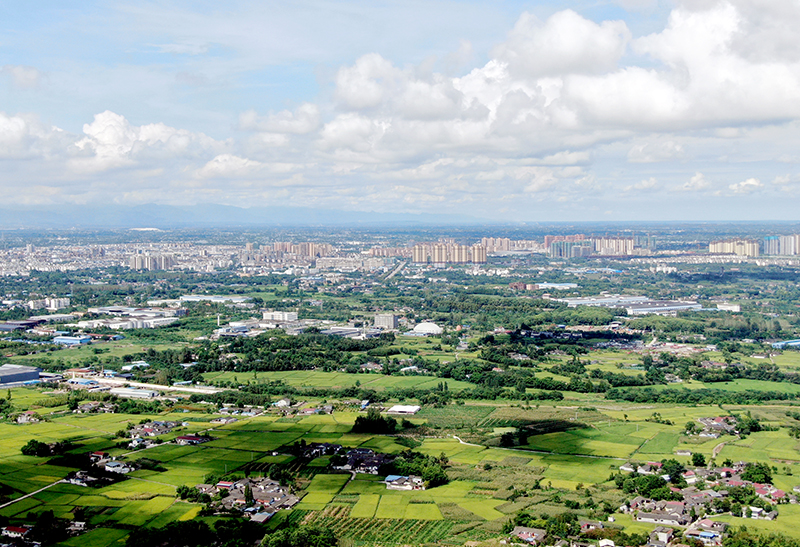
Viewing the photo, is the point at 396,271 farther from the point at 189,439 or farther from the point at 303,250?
the point at 189,439

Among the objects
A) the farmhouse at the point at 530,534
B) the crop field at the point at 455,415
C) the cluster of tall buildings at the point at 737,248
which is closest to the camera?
the farmhouse at the point at 530,534

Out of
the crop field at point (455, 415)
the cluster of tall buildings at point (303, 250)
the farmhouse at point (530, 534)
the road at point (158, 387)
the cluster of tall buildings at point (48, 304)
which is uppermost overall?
the cluster of tall buildings at point (303, 250)

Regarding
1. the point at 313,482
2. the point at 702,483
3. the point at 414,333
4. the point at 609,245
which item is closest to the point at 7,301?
Result: the point at 414,333

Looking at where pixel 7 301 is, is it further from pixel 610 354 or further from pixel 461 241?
pixel 461 241

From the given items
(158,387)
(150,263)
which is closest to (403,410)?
(158,387)

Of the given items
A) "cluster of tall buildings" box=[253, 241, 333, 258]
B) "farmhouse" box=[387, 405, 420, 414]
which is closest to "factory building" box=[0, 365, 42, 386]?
"farmhouse" box=[387, 405, 420, 414]

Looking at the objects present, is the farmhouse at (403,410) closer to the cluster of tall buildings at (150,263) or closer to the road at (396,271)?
the road at (396,271)

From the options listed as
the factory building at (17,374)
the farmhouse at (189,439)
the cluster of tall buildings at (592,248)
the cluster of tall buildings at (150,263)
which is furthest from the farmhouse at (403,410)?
the cluster of tall buildings at (592,248)

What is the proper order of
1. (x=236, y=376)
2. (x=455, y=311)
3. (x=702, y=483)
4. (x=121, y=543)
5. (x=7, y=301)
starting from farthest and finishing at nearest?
1. (x=7, y=301)
2. (x=455, y=311)
3. (x=236, y=376)
4. (x=702, y=483)
5. (x=121, y=543)
